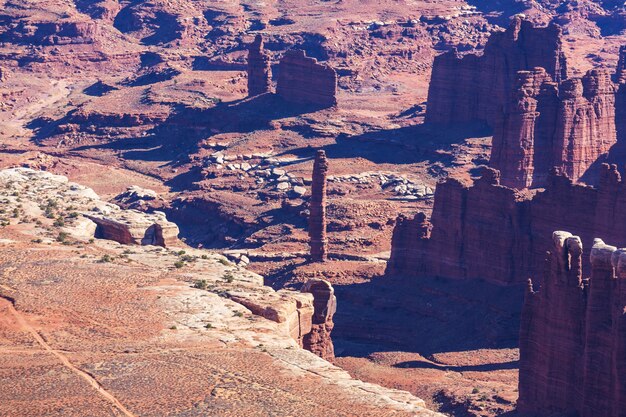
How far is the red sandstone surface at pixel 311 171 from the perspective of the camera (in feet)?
146

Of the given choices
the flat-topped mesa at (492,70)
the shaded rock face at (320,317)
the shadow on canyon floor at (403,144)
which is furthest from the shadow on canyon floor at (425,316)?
the shadow on canyon floor at (403,144)

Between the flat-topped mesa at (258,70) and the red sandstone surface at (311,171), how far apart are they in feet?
0.60

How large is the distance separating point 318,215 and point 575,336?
122ft

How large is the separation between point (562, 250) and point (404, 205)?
47.5 meters

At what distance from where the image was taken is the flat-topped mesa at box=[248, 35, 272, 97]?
131m

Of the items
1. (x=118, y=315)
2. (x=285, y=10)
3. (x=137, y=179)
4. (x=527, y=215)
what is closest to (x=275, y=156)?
(x=137, y=179)

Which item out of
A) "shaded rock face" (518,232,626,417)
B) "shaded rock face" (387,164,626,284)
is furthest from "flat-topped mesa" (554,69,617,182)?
"shaded rock face" (518,232,626,417)

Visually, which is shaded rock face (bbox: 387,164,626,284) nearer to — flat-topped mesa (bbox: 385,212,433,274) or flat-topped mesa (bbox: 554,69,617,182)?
flat-topped mesa (bbox: 385,212,433,274)

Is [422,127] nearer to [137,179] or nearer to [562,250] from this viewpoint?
[137,179]

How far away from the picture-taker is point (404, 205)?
338 feet

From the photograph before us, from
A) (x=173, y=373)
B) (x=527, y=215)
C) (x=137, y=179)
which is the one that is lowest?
(x=137, y=179)

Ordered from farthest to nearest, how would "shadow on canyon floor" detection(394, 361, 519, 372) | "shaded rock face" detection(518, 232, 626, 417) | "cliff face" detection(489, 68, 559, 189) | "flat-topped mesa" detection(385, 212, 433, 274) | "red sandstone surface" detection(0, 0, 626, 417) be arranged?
"cliff face" detection(489, 68, 559, 189), "flat-topped mesa" detection(385, 212, 433, 274), "shadow on canyon floor" detection(394, 361, 519, 372), "shaded rock face" detection(518, 232, 626, 417), "red sandstone surface" detection(0, 0, 626, 417)

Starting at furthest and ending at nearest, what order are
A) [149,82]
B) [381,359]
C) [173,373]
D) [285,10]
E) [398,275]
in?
[285,10], [149,82], [398,275], [381,359], [173,373]

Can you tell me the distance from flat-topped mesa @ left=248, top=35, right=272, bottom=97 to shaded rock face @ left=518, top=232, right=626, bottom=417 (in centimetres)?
7463
